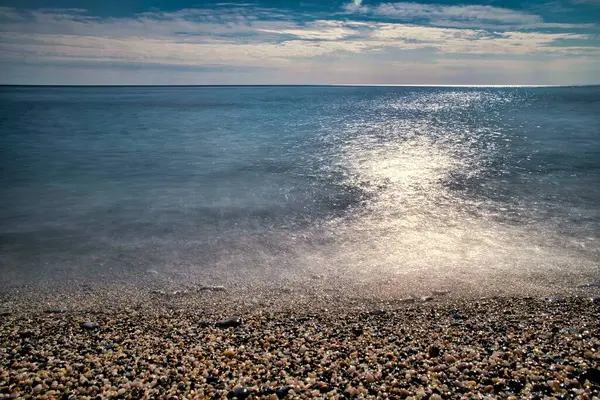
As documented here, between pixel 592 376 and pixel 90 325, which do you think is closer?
pixel 592 376

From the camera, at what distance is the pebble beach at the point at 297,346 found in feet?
13.1

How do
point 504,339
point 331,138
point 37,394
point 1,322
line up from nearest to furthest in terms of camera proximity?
1. point 37,394
2. point 504,339
3. point 1,322
4. point 331,138

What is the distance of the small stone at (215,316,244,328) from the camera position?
5.62m

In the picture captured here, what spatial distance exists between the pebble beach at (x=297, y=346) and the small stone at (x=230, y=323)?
0.13 ft

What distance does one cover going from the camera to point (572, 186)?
15.2 metres

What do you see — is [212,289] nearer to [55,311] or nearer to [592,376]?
[55,311]

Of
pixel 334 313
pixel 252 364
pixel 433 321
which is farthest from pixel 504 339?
pixel 252 364

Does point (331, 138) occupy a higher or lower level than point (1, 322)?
higher

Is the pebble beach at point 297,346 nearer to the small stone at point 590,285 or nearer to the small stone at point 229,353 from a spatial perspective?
the small stone at point 229,353

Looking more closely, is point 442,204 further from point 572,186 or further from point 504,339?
point 504,339

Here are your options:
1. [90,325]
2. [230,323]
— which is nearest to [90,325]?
[90,325]

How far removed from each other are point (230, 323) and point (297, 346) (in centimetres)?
127

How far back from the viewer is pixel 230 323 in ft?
18.6

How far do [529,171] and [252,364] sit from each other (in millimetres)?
18517
